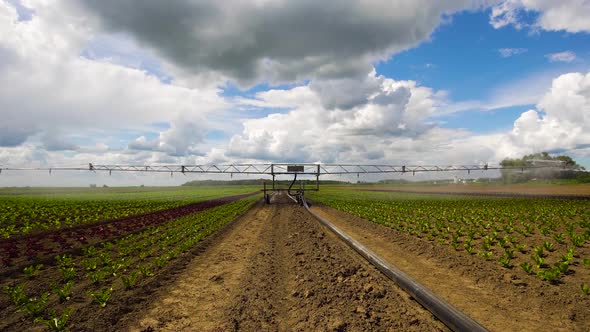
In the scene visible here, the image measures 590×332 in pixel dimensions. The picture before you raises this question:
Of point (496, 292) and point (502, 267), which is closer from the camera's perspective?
point (496, 292)

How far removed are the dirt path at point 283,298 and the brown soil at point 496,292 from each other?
134 cm

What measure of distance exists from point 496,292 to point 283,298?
5.04 meters

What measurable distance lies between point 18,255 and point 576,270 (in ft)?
57.8

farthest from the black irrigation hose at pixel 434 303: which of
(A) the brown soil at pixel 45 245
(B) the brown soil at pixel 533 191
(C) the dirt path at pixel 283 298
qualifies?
(B) the brown soil at pixel 533 191

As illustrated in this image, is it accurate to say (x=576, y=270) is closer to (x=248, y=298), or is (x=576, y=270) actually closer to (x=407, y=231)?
(x=407, y=231)

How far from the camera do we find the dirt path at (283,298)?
5496 mm

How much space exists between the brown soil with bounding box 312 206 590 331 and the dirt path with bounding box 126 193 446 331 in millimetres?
1343

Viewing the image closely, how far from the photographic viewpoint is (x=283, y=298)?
22.2ft

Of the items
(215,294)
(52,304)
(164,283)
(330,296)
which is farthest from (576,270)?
(52,304)

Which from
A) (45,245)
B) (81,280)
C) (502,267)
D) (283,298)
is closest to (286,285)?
(283,298)

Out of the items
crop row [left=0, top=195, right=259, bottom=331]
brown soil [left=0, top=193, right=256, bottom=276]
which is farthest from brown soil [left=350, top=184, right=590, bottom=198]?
brown soil [left=0, top=193, right=256, bottom=276]

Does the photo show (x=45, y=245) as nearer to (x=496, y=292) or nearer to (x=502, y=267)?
(x=496, y=292)

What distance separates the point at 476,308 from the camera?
6188mm

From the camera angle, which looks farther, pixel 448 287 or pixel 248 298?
pixel 448 287
